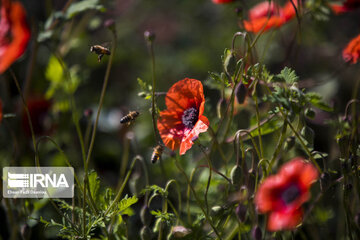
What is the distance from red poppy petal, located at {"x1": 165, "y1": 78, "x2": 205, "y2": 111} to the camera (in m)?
1.00

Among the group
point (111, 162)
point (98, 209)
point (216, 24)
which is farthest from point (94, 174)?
point (216, 24)

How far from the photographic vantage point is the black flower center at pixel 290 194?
0.75m

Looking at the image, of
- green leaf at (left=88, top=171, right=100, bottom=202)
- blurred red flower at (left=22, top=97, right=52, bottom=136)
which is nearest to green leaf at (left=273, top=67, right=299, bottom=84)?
green leaf at (left=88, top=171, right=100, bottom=202)

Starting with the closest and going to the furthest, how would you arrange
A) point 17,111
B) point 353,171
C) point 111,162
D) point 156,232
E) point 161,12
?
→ point 353,171 → point 156,232 → point 17,111 → point 111,162 → point 161,12

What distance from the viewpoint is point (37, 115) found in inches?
74.9

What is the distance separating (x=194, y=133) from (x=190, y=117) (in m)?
0.14

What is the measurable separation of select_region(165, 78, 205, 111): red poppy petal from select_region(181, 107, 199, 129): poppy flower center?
0.01 meters

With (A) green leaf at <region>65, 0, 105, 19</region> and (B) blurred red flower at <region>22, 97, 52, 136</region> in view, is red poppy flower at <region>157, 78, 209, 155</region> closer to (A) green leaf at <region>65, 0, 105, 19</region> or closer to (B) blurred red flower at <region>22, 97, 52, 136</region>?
(A) green leaf at <region>65, 0, 105, 19</region>

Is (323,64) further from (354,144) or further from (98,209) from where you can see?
(98,209)

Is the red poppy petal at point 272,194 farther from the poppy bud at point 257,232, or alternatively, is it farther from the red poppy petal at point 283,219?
the poppy bud at point 257,232

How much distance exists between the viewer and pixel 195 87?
99 centimetres

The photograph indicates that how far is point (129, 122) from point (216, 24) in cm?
201

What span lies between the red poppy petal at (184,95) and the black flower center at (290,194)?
320 mm

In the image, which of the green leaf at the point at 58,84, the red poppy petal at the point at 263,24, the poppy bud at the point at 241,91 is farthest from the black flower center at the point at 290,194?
the green leaf at the point at 58,84
